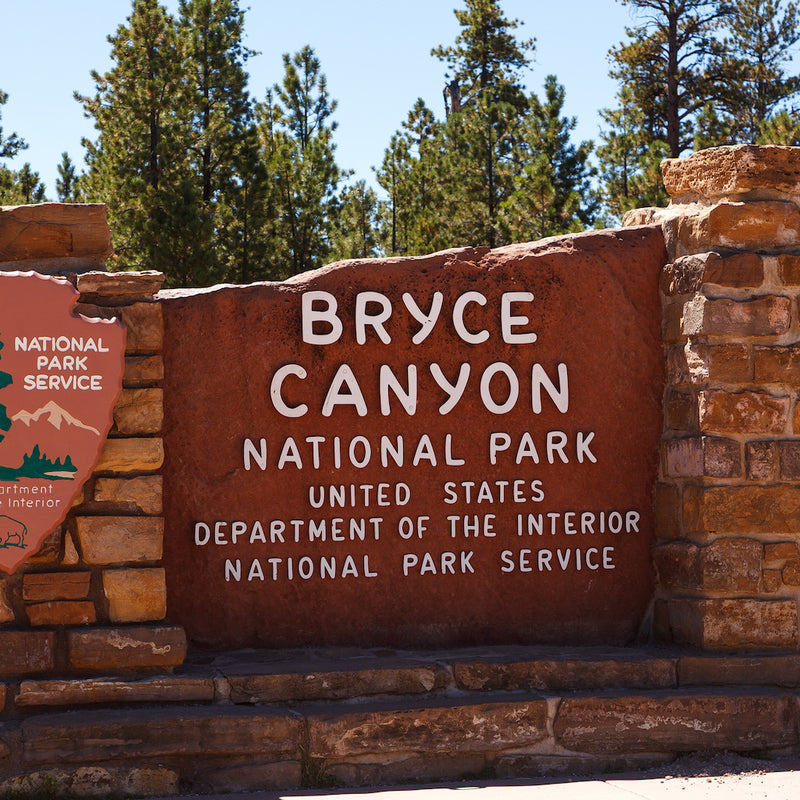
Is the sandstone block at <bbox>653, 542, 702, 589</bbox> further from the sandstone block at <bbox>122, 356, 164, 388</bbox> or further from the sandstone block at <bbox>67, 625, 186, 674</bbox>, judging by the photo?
the sandstone block at <bbox>122, 356, 164, 388</bbox>

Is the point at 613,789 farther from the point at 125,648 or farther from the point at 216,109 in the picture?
the point at 216,109

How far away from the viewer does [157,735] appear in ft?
12.7

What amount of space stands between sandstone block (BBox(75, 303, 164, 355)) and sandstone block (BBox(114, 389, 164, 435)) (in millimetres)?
158

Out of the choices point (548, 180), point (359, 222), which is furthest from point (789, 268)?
point (359, 222)

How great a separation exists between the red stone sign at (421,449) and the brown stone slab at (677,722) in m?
0.45

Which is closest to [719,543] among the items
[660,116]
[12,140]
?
[660,116]

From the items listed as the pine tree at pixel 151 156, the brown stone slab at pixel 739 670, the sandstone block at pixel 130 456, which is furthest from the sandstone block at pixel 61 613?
the pine tree at pixel 151 156

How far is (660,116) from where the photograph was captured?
1648 cm

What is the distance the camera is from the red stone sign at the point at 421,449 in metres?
4.36

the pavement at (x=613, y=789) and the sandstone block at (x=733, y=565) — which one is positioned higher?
the sandstone block at (x=733, y=565)

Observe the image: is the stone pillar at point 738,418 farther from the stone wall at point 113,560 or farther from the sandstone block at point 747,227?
the stone wall at point 113,560

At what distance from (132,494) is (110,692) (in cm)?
69

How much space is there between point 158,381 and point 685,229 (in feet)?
7.05

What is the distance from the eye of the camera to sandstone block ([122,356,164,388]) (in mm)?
4137
